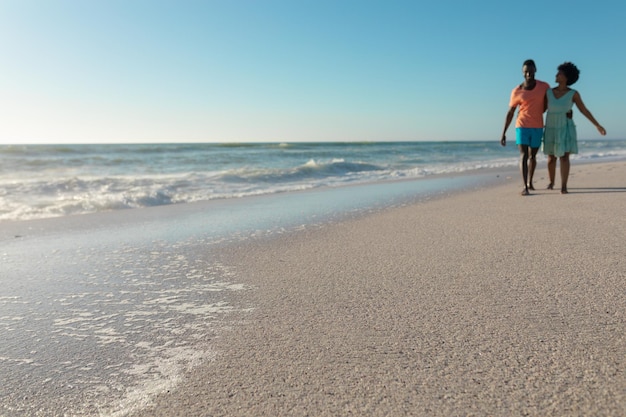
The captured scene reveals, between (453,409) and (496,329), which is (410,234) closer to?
(496,329)

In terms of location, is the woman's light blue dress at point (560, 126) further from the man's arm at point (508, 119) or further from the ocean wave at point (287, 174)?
the ocean wave at point (287, 174)

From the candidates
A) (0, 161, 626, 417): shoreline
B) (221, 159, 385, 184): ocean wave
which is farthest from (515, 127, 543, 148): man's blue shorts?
(221, 159, 385, 184): ocean wave

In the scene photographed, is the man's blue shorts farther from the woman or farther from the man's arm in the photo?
the man's arm

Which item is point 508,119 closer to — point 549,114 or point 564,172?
point 549,114

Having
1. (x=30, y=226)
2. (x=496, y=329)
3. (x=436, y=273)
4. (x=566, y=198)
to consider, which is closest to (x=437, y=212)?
(x=566, y=198)

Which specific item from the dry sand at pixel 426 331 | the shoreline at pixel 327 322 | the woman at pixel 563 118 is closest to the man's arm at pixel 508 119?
the woman at pixel 563 118

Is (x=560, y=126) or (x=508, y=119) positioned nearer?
(x=560, y=126)

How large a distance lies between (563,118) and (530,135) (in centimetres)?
38

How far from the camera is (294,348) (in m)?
1.56

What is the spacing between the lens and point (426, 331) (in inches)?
64.9

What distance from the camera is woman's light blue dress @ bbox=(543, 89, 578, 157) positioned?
5445 mm

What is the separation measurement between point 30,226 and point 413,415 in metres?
4.41

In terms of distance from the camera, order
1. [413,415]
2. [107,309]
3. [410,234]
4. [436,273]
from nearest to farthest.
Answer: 1. [413,415]
2. [107,309]
3. [436,273]
4. [410,234]

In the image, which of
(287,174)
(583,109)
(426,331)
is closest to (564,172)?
(583,109)
